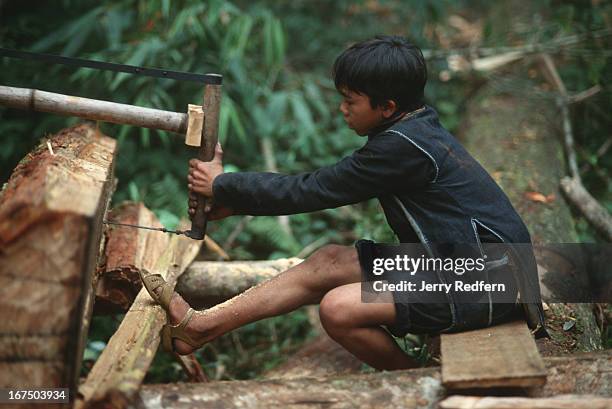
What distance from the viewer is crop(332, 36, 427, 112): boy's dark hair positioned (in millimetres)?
2371

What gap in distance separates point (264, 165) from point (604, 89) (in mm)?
2561

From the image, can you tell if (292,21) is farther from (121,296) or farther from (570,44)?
(121,296)

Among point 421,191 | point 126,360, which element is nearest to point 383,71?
point 421,191

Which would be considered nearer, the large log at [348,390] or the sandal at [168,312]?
the large log at [348,390]

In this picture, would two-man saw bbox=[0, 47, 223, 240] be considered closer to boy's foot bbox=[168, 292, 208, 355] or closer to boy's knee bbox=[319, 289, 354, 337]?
boy's foot bbox=[168, 292, 208, 355]

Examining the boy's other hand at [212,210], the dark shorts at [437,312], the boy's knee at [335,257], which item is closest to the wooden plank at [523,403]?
the dark shorts at [437,312]

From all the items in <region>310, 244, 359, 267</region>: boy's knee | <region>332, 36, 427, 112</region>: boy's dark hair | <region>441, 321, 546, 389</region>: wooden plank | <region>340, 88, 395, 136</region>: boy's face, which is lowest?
<region>441, 321, 546, 389</region>: wooden plank

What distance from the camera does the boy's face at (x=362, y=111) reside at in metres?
2.45

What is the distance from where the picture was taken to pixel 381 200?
2.49m

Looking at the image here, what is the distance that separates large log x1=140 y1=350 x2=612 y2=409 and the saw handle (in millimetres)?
715

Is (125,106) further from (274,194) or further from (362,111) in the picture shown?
(362,111)

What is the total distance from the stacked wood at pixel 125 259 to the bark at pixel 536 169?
171 centimetres

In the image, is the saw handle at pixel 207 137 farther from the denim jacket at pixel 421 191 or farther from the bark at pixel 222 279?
the bark at pixel 222 279

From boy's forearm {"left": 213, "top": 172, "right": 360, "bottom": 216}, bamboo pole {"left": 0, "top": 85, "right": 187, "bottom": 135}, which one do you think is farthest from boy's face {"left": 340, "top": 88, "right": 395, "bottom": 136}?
bamboo pole {"left": 0, "top": 85, "right": 187, "bottom": 135}
